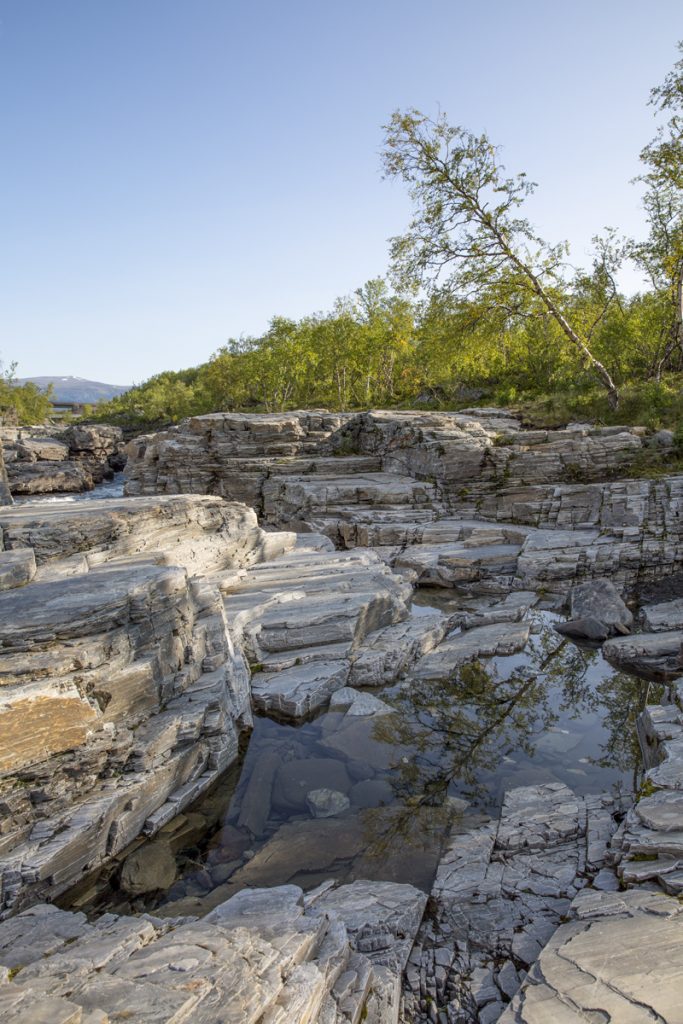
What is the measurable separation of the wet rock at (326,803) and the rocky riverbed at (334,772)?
0.17 ft

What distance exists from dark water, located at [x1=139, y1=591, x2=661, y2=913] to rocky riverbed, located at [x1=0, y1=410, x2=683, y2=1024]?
2.3 inches

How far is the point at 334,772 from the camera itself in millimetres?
11070

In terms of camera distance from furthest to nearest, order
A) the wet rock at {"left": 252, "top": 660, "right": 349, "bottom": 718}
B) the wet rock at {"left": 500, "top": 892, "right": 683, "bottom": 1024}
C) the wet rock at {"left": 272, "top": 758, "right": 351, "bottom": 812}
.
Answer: the wet rock at {"left": 252, "top": 660, "right": 349, "bottom": 718} → the wet rock at {"left": 272, "top": 758, "right": 351, "bottom": 812} → the wet rock at {"left": 500, "top": 892, "right": 683, "bottom": 1024}

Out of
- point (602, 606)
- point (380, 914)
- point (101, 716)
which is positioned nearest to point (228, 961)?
point (380, 914)

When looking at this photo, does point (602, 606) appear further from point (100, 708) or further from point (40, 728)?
point (40, 728)

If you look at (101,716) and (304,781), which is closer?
(101,716)

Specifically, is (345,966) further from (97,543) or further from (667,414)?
(667,414)

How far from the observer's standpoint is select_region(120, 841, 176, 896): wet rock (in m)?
8.38

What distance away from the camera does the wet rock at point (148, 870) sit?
330 inches

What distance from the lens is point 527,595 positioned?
1948 centimetres

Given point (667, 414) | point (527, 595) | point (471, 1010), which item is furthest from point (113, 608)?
point (667, 414)

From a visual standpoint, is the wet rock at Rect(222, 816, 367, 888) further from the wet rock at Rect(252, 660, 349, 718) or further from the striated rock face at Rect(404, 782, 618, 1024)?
the wet rock at Rect(252, 660, 349, 718)

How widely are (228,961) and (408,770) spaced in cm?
592

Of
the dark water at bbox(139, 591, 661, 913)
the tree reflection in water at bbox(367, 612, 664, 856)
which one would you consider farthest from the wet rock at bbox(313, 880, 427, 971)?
the tree reflection in water at bbox(367, 612, 664, 856)
